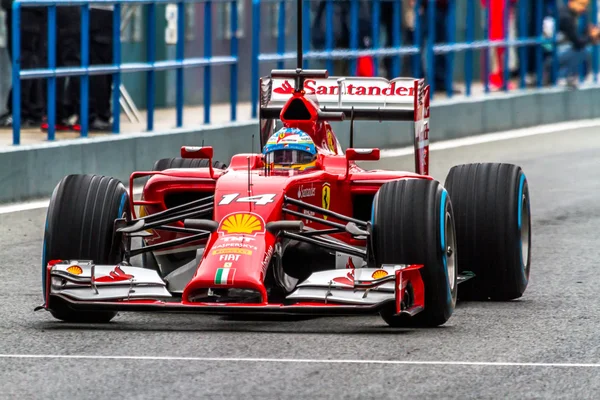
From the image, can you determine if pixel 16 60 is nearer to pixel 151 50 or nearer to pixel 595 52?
pixel 151 50

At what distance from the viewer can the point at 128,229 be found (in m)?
8.90

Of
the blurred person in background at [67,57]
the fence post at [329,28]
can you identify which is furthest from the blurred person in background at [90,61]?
the fence post at [329,28]

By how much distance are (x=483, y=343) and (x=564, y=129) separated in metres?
16.3

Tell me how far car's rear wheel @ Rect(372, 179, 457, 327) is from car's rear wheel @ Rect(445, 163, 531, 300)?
1.03 m

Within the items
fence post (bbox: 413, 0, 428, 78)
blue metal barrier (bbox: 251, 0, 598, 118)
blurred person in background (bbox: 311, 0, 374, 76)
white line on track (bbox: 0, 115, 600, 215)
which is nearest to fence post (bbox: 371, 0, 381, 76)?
blue metal barrier (bbox: 251, 0, 598, 118)

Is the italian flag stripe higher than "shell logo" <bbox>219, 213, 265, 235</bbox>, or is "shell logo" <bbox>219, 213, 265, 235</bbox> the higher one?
"shell logo" <bbox>219, 213, 265, 235</bbox>

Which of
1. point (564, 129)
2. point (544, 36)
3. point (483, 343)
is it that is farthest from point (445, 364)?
point (544, 36)

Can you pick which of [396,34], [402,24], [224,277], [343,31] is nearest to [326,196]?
[224,277]

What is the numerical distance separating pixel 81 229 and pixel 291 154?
1.41m

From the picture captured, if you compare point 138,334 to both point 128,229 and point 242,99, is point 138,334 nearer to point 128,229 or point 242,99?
point 128,229

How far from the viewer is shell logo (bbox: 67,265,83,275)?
8.48 meters

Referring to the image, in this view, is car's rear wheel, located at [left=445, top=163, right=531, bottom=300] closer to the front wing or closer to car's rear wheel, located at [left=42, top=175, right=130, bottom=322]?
the front wing

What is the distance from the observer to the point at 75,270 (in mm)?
8500

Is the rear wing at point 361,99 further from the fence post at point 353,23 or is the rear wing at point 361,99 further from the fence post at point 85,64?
the fence post at point 353,23
